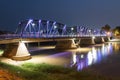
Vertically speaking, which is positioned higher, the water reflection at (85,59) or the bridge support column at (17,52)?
the bridge support column at (17,52)

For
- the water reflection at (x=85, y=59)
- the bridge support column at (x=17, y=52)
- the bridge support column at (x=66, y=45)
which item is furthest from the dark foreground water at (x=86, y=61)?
Answer: the bridge support column at (x=66, y=45)

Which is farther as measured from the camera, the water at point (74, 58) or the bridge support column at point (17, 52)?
the bridge support column at point (17, 52)

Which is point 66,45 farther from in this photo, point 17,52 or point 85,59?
point 17,52

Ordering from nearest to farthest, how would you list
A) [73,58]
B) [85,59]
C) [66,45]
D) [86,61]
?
[86,61], [85,59], [73,58], [66,45]

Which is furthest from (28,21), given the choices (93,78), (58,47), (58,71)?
(93,78)

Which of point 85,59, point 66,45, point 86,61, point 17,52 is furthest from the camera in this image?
point 66,45

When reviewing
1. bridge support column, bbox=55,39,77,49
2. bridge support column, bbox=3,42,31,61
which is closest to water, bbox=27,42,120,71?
bridge support column, bbox=3,42,31,61

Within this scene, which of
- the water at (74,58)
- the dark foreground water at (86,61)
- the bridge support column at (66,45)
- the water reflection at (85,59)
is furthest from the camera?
the bridge support column at (66,45)

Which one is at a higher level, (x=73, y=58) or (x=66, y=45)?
(x=66, y=45)

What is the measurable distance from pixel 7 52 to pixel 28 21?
28530 millimetres

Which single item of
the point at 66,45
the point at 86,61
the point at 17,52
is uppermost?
the point at 17,52

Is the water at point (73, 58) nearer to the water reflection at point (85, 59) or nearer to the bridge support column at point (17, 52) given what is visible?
the water reflection at point (85, 59)

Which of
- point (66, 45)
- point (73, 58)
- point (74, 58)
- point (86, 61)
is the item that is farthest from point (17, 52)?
point (66, 45)

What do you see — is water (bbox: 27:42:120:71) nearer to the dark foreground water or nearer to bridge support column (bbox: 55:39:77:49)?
the dark foreground water
